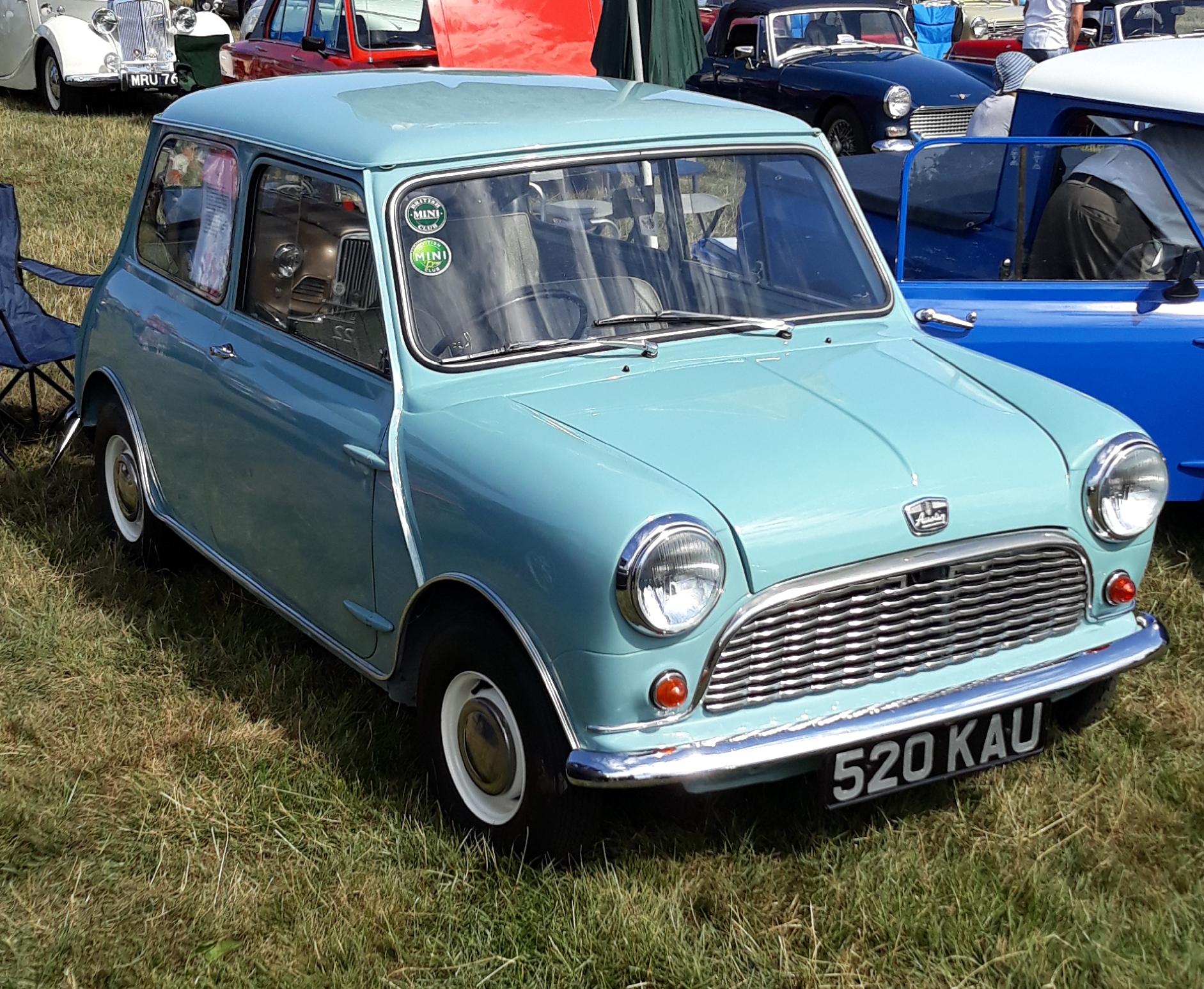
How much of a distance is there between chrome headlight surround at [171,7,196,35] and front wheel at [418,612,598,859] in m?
12.8

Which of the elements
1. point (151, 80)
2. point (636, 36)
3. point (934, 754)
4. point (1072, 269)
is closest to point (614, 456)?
point (934, 754)

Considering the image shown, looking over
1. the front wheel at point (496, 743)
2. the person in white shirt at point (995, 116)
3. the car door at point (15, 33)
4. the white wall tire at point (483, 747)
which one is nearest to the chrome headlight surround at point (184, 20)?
the car door at point (15, 33)

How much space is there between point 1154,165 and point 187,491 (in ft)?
10.7

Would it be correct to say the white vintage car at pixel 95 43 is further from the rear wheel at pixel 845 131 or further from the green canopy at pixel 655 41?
the green canopy at pixel 655 41

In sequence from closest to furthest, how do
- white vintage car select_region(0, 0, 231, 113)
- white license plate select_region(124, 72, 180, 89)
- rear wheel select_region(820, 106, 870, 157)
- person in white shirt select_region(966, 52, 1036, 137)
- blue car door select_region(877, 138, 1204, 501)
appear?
blue car door select_region(877, 138, 1204, 501)
person in white shirt select_region(966, 52, 1036, 137)
rear wheel select_region(820, 106, 870, 157)
white license plate select_region(124, 72, 180, 89)
white vintage car select_region(0, 0, 231, 113)

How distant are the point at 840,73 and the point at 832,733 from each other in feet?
33.5

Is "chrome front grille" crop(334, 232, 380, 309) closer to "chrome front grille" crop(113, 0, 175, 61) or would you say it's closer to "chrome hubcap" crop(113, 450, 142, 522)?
"chrome hubcap" crop(113, 450, 142, 522)

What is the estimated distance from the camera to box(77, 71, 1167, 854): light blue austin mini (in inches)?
110

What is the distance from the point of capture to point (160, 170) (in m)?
4.69

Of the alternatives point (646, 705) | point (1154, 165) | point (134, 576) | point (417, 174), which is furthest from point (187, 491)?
point (1154, 165)

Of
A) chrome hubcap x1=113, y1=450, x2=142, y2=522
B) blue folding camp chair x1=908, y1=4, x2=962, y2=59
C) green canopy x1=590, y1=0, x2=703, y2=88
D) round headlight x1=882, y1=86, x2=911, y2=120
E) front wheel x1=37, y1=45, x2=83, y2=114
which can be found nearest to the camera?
chrome hubcap x1=113, y1=450, x2=142, y2=522

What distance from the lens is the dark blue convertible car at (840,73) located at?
11.9 m

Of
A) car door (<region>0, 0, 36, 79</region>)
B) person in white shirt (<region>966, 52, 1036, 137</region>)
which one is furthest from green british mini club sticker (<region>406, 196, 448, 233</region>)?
car door (<region>0, 0, 36, 79</region>)

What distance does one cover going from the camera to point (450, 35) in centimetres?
1064
